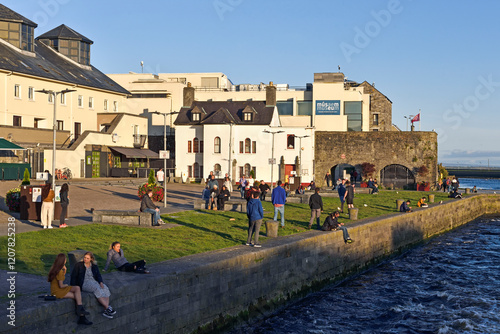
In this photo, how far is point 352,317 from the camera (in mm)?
17109

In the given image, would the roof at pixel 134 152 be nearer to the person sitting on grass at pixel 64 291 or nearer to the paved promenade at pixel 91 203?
the paved promenade at pixel 91 203

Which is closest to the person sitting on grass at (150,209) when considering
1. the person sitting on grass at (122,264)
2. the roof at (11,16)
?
the person sitting on grass at (122,264)

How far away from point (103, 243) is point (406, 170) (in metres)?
54.3

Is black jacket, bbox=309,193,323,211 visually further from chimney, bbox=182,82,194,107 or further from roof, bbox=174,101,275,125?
chimney, bbox=182,82,194,107

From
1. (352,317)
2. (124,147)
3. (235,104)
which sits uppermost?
(235,104)

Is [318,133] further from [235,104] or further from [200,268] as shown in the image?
[200,268]

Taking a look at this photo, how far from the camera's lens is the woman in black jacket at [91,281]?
10.7 metres

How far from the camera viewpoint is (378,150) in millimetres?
65625

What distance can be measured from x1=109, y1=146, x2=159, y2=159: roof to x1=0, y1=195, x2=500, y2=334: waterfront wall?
3747 centimetres

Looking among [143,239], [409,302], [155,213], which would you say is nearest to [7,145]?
[155,213]

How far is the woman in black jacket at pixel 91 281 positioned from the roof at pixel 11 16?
48.8 m

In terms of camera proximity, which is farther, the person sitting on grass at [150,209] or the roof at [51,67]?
the roof at [51,67]

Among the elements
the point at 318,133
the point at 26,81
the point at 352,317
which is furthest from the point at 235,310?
the point at 318,133

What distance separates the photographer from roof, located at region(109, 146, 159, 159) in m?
57.6
